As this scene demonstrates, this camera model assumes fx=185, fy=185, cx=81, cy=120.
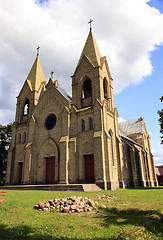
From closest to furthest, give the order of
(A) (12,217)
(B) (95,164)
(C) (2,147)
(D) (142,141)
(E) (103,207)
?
(A) (12,217) < (E) (103,207) < (B) (95,164) < (C) (2,147) < (D) (142,141)

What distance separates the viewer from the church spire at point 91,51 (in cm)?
2747

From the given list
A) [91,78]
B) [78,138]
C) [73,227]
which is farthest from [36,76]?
[73,227]

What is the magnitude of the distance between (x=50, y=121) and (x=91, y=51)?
12.6 meters

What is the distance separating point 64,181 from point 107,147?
267 inches

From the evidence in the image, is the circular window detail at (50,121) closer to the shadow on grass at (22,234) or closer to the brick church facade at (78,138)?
the brick church facade at (78,138)

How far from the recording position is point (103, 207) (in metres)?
9.82

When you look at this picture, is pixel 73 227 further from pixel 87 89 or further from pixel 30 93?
pixel 30 93

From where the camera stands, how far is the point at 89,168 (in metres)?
23.2

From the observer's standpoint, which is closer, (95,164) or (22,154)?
(95,164)

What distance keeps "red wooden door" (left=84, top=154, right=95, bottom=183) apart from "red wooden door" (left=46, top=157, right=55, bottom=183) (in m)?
5.19

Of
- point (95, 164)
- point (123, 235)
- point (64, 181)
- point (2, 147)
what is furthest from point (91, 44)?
point (123, 235)

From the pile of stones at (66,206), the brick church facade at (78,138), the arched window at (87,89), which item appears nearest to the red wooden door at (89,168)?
the brick church facade at (78,138)

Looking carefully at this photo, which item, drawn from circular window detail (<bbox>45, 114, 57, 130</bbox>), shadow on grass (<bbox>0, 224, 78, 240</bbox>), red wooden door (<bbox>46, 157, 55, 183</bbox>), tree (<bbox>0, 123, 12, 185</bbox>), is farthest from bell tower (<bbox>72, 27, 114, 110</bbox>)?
shadow on grass (<bbox>0, 224, 78, 240</bbox>)

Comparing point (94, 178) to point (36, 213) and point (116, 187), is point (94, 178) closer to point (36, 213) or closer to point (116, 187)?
point (116, 187)
